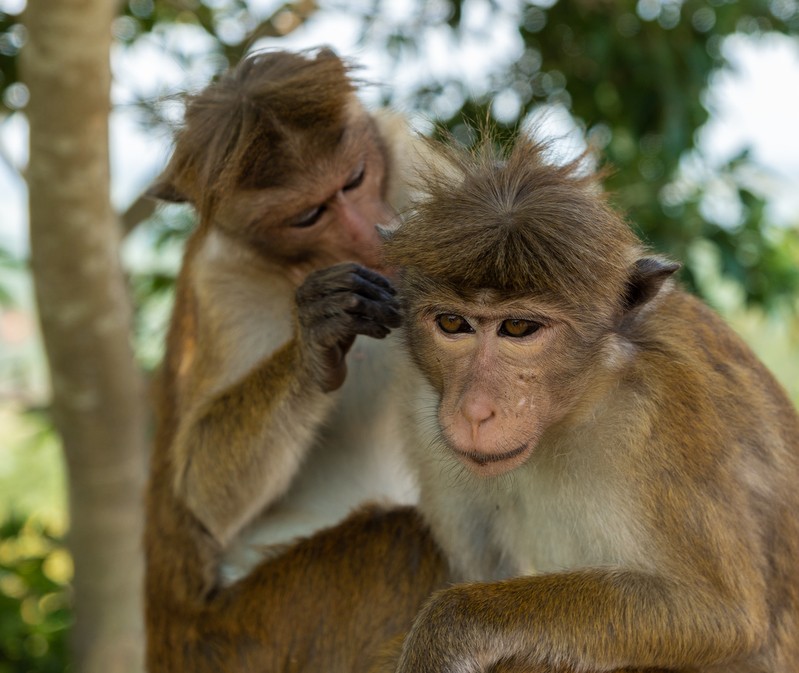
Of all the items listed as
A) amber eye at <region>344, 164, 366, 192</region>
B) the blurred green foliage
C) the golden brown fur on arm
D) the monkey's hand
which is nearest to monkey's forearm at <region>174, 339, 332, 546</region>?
the monkey's hand

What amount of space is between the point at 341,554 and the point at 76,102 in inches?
87.2

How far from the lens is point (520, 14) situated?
579 centimetres

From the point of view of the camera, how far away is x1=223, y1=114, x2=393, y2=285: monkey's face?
405 cm

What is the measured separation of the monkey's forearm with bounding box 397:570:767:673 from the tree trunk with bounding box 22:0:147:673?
2584 millimetres

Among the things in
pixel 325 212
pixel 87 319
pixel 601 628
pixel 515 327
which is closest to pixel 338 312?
pixel 325 212

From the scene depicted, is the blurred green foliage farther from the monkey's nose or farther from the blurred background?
the monkey's nose

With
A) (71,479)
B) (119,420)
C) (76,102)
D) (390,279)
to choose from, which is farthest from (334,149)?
(71,479)

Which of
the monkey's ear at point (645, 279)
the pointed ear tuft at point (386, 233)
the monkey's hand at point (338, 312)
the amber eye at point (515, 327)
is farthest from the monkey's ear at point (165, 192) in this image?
the monkey's ear at point (645, 279)

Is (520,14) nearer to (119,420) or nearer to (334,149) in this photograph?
Result: (334,149)

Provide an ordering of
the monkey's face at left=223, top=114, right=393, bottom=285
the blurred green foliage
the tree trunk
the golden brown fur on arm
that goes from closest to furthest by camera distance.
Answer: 1. the golden brown fur on arm
2. the monkey's face at left=223, top=114, right=393, bottom=285
3. the tree trunk
4. the blurred green foliage

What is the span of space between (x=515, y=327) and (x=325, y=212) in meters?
1.26

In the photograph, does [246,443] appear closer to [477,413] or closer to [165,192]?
[165,192]

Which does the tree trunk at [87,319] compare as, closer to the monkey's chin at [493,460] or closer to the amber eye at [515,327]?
the amber eye at [515,327]

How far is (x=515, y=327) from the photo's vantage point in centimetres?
310
